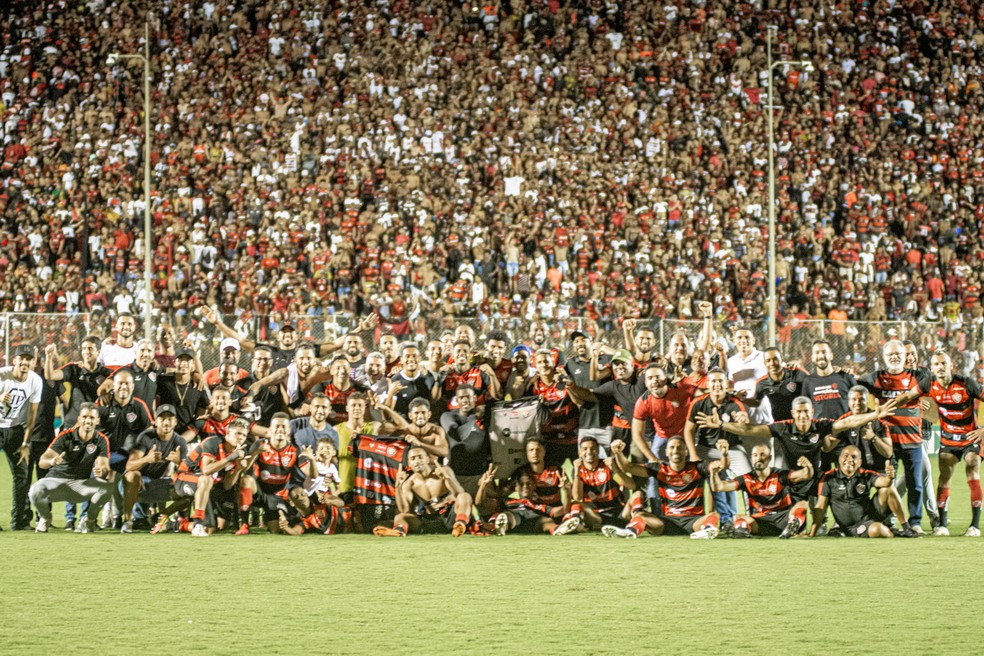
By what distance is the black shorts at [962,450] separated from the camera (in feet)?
41.9

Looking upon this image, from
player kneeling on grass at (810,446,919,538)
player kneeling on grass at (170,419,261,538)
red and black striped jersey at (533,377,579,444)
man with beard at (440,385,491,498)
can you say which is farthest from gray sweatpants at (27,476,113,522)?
player kneeling on grass at (810,446,919,538)

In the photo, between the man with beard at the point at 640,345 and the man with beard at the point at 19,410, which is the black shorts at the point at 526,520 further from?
the man with beard at the point at 19,410

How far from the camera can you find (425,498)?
42.2ft

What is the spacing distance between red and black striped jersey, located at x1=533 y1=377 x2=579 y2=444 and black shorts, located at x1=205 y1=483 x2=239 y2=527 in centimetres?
288

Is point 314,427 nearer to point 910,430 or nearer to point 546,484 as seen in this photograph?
point 546,484

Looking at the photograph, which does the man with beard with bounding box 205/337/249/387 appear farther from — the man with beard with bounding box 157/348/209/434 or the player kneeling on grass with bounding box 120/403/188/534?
the player kneeling on grass with bounding box 120/403/188/534

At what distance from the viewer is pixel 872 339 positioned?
2242cm

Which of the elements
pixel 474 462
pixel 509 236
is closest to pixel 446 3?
pixel 509 236

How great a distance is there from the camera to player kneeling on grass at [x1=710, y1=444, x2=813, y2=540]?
40.3 ft

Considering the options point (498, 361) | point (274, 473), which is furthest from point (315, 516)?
point (498, 361)

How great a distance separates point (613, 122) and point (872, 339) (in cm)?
1170

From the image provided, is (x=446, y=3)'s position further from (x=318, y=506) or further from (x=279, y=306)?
(x=318, y=506)

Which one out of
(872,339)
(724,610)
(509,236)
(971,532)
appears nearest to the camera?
(724,610)

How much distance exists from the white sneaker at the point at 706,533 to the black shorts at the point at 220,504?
4.12 m
